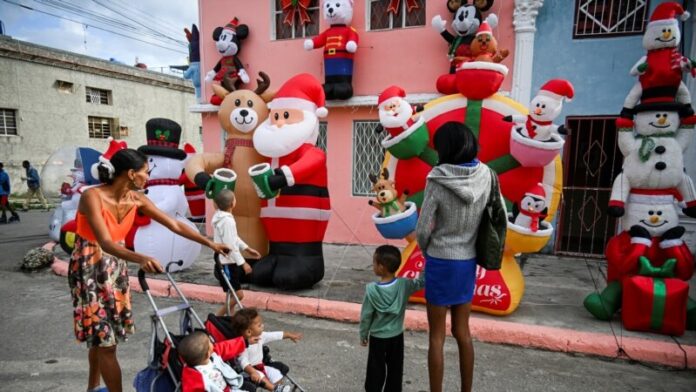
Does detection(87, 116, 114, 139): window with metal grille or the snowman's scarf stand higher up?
detection(87, 116, 114, 139): window with metal grille

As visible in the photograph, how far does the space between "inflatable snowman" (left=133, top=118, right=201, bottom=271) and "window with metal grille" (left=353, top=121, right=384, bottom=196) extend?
3104mm

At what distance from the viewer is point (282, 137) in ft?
14.5

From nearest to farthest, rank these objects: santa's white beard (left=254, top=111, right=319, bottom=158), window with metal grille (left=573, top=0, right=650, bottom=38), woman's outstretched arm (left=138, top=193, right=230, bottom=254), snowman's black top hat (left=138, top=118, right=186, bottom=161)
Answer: woman's outstretched arm (left=138, top=193, right=230, bottom=254), santa's white beard (left=254, top=111, right=319, bottom=158), snowman's black top hat (left=138, top=118, right=186, bottom=161), window with metal grille (left=573, top=0, right=650, bottom=38)

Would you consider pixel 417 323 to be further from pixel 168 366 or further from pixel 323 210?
pixel 168 366

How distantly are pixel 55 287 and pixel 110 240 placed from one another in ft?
12.8

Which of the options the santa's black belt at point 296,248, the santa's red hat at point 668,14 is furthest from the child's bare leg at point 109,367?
the santa's red hat at point 668,14

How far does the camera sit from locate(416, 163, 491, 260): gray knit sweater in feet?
7.82

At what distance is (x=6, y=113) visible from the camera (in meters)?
14.9

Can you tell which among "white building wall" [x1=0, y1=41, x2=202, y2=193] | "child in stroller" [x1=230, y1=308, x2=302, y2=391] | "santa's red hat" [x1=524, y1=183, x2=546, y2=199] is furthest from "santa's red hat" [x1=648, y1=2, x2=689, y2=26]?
"white building wall" [x1=0, y1=41, x2=202, y2=193]

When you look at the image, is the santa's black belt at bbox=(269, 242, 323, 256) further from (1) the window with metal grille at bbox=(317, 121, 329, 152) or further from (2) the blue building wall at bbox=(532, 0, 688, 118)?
(2) the blue building wall at bbox=(532, 0, 688, 118)

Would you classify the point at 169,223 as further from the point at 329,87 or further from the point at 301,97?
the point at 329,87

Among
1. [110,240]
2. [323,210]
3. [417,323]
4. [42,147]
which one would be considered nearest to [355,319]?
[417,323]

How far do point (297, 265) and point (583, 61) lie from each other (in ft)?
16.7

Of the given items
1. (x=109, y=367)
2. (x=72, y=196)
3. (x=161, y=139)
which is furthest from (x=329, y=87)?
(x=109, y=367)
